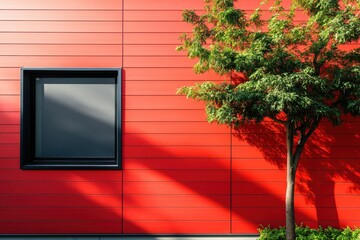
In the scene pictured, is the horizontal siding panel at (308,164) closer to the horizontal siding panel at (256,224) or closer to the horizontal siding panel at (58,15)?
the horizontal siding panel at (256,224)

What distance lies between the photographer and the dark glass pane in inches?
229

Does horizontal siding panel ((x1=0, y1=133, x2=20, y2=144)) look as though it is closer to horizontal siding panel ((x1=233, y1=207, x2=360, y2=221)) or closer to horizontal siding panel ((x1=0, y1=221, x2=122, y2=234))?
horizontal siding panel ((x1=0, y1=221, x2=122, y2=234))

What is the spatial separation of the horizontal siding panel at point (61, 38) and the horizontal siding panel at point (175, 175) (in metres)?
2.15

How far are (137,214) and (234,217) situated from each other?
1554mm

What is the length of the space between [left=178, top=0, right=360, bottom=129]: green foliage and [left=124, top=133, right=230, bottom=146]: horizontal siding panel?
0.97 m

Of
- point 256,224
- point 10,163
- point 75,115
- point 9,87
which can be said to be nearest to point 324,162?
point 256,224

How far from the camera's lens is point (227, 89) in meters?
4.73

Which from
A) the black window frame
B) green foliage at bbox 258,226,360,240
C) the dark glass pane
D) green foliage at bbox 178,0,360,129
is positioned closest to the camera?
green foliage at bbox 178,0,360,129

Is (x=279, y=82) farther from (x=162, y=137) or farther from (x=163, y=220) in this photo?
(x=163, y=220)

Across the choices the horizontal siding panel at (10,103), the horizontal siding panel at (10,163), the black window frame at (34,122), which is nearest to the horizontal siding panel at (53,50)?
the black window frame at (34,122)

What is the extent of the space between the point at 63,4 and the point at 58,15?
0.64ft

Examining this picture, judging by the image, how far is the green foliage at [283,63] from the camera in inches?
161

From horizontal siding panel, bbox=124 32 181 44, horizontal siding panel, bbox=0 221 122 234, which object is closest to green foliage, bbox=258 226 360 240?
horizontal siding panel, bbox=0 221 122 234

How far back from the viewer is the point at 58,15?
564cm
